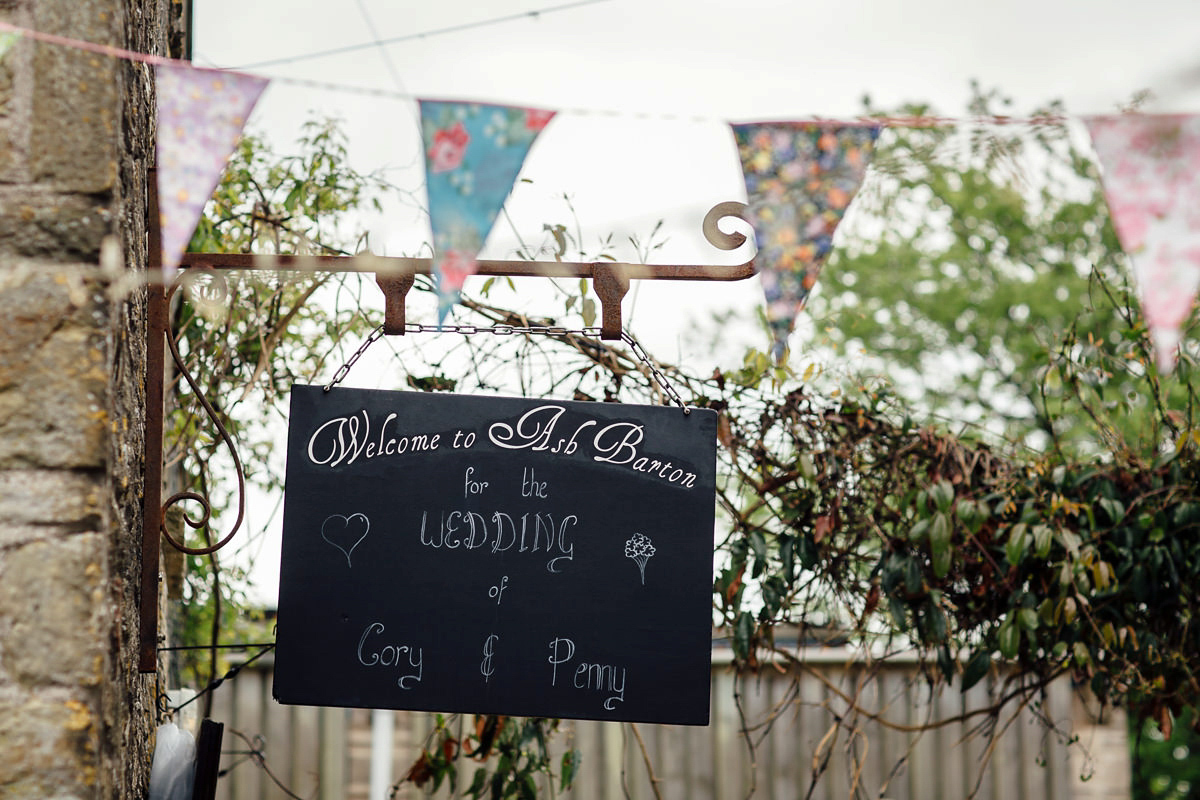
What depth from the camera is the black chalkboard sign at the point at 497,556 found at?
1.99 meters

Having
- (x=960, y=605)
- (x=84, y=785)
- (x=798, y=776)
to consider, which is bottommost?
(x=798, y=776)

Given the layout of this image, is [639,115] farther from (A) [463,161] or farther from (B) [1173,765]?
(B) [1173,765]

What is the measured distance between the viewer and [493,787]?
2852 mm

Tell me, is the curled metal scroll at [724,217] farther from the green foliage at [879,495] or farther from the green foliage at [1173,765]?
the green foliage at [1173,765]

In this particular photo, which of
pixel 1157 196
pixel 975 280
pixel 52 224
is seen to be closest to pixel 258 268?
pixel 52 224

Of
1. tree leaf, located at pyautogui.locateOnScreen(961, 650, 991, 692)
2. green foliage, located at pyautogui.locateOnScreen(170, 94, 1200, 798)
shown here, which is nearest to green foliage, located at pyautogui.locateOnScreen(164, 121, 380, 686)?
green foliage, located at pyautogui.locateOnScreen(170, 94, 1200, 798)

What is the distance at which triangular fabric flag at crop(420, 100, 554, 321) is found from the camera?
5.95ft

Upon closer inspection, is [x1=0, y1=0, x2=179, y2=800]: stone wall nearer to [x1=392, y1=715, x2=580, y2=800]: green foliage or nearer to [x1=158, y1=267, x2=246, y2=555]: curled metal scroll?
[x1=158, y1=267, x2=246, y2=555]: curled metal scroll

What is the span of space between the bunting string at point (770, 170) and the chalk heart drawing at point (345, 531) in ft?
1.54

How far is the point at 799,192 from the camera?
194 cm

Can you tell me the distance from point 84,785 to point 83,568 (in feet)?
1.03

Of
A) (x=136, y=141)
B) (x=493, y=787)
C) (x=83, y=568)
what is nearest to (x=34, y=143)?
(x=136, y=141)

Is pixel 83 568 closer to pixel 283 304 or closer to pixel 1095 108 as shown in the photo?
pixel 283 304

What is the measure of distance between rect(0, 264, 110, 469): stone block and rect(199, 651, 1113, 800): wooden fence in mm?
3260
